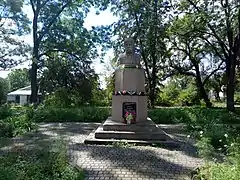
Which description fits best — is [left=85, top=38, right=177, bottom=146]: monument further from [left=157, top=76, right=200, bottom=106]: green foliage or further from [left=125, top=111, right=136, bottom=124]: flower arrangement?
[left=157, top=76, right=200, bottom=106]: green foliage

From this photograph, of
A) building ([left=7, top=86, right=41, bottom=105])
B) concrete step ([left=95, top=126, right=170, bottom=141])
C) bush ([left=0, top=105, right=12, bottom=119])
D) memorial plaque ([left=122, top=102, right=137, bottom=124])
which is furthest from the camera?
building ([left=7, top=86, right=41, bottom=105])

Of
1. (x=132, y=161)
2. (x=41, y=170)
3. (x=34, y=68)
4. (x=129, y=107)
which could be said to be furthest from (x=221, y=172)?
(x=34, y=68)

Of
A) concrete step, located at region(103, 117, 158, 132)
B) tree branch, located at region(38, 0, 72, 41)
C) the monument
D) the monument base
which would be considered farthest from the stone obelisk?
tree branch, located at region(38, 0, 72, 41)

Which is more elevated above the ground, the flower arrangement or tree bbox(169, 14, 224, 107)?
tree bbox(169, 14, 224, 107)

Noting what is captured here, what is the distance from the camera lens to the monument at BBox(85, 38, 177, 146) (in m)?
9.73

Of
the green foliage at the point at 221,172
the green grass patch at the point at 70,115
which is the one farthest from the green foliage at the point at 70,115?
the green foliage at the point at 221,172

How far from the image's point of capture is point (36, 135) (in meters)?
11.0

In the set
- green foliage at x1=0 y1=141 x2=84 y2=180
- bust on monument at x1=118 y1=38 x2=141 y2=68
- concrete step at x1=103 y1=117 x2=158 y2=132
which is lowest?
green foliage at x1=0 y1=141 x2=84 y2=180

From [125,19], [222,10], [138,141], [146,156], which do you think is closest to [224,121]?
[222,10]

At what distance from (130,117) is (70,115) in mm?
7900

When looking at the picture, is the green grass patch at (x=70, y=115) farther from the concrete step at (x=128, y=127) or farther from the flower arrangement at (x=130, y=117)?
the concrete step at (x=128, y=127)

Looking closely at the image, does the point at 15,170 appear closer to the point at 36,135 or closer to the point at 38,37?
the point at 36,135

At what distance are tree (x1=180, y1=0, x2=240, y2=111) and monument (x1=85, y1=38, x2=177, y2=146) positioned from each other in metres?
10.3

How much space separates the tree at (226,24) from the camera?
19.8m
